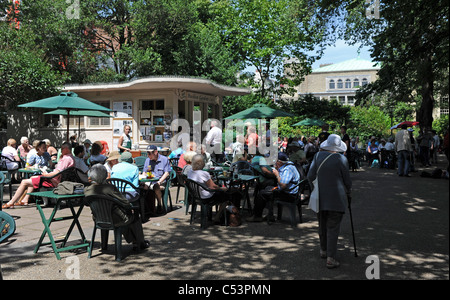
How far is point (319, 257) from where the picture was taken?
16.7ft

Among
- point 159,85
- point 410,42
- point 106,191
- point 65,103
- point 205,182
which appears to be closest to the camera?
point 106,191

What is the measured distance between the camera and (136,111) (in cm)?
1578

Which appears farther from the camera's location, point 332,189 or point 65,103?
point 65,103

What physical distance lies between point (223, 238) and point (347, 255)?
1.90m

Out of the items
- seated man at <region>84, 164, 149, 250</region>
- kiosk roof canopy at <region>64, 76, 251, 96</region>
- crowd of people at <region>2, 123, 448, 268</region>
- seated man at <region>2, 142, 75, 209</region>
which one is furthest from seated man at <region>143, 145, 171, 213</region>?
kiosk roof canopy at <region>64, 76, 251, 96</region>

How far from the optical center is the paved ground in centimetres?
449

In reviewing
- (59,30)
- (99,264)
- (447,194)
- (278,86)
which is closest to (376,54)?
(99,264)

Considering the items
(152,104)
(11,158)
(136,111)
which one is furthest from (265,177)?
(136,111)

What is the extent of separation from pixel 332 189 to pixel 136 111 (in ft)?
40.2

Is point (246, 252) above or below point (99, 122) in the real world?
below

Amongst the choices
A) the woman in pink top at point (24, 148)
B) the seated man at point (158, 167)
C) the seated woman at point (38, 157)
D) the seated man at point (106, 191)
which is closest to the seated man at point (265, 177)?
the seated man at point (158, 167)

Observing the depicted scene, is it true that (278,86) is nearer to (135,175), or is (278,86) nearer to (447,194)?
(135,175)

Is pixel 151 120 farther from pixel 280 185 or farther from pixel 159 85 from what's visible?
pixel 280 185

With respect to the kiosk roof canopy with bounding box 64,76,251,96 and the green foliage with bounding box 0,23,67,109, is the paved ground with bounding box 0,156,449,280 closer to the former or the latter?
the kiosk roof canopy with bounding box 64,76,251,96
